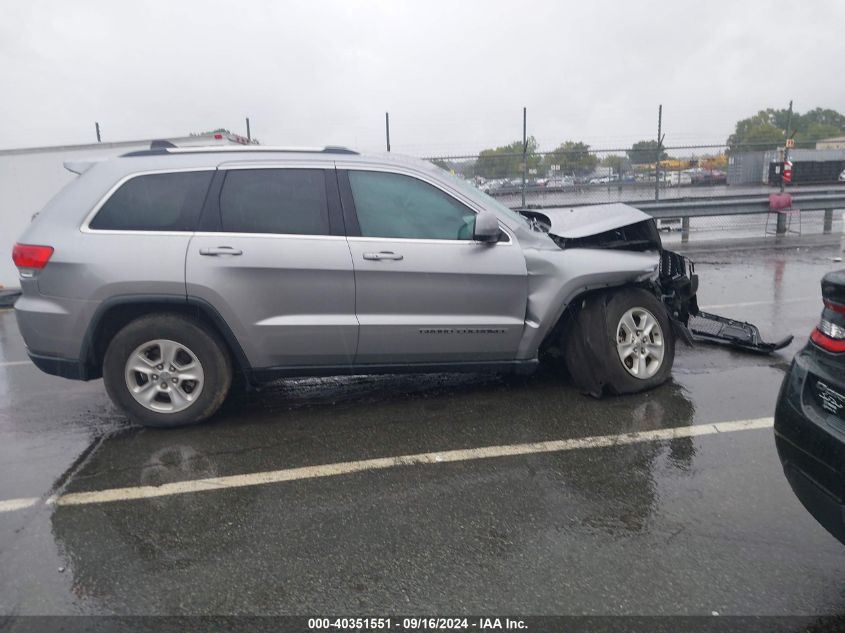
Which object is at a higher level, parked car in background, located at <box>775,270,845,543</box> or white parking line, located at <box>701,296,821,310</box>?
parked car in background, located at <box>775,270,845,543</box>

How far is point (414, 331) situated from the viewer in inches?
173

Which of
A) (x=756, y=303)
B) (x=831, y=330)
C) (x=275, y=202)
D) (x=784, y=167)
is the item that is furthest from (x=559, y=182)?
(x=831, y=330)

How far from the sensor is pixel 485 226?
14.0 feet

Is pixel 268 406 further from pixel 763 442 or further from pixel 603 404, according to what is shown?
pixel 763 442

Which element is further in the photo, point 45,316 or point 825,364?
point 45,316

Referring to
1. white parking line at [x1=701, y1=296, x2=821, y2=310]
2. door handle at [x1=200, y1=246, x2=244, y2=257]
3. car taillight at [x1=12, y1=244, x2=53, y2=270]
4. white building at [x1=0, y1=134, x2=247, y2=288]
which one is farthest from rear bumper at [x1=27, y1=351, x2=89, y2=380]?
white parking line at [x1=701, y1=296, x2=821, y2=310]

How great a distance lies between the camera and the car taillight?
4.18 meters

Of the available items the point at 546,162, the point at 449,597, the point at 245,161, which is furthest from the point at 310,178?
the point at 546,162

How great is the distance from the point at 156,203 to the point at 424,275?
1.81 m

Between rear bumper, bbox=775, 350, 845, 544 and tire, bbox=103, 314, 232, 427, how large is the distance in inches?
127

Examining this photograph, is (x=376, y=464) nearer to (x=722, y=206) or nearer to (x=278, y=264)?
(x=278, y=264)

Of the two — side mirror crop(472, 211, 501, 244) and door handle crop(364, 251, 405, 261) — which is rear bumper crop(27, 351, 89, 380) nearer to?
door handle crop(364, 251, 405, 261)

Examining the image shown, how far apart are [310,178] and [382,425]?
1.72 m

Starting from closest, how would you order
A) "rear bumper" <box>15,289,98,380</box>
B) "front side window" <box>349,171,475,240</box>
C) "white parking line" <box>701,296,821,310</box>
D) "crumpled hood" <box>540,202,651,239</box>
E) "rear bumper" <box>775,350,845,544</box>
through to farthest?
"rear bumper" <box>775,350,845,544</box> → "rear bumper" <box>15,289,98,380</box> → "front side window" <box>349,171,475,240</box> → "crumpled hood" <box>540,202,651,239</box> → "white parking line" <box>701,296,821,310</box>
